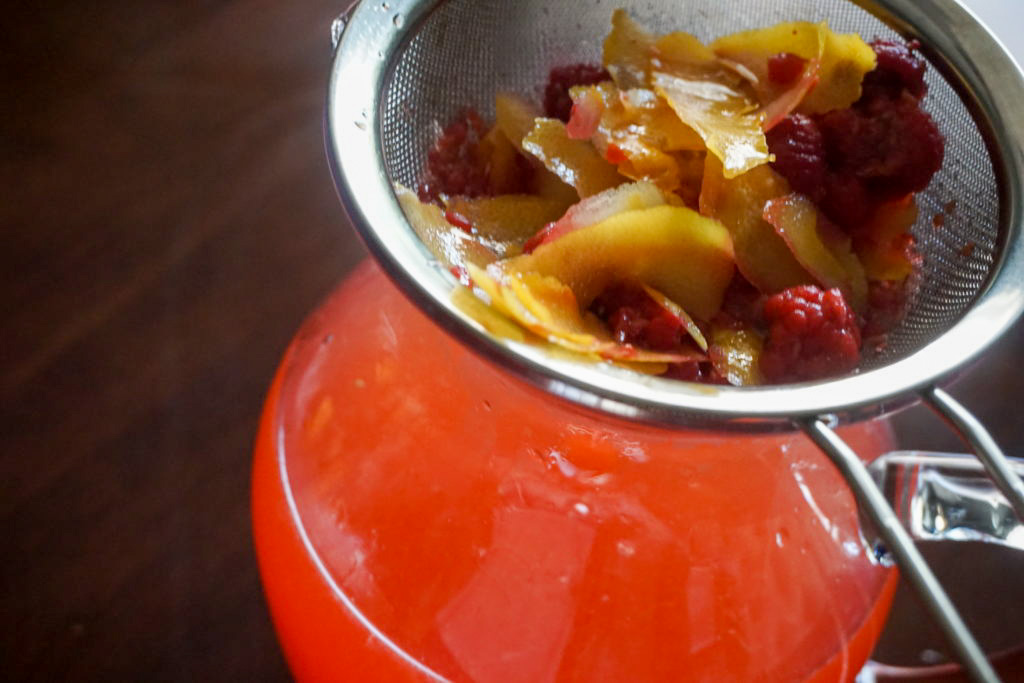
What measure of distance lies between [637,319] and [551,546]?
16 centimetres

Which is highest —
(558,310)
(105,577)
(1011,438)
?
(558,310)

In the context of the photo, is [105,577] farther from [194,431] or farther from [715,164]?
[715,164]

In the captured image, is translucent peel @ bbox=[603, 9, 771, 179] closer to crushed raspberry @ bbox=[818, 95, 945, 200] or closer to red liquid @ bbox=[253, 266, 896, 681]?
crushed raspberry @ bbox=[818, 95, 945, 200]

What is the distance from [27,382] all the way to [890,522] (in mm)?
838

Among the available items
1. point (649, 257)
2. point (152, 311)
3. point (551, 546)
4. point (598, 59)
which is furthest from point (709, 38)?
point (152, 311)

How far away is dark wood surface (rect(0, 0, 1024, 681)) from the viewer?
0.82 meters

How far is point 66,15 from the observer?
1221 millimetres

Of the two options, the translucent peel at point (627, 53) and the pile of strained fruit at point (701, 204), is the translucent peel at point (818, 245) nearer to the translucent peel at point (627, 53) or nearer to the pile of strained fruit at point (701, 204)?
the pile of strained fruit at point (701, 204)

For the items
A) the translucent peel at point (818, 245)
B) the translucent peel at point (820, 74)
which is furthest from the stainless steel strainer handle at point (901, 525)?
the translucent peel at point (820, 74)

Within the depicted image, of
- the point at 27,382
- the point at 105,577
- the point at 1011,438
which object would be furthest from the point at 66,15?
the point at 1011,438

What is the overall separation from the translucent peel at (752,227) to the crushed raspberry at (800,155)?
0.7 inches

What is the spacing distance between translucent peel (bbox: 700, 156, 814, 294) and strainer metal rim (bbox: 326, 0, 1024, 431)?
0.30 feet

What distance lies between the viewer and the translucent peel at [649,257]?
1.66 ft

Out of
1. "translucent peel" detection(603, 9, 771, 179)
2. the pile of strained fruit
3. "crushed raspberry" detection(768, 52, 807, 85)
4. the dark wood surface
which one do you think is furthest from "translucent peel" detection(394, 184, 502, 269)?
the dark wood surface
